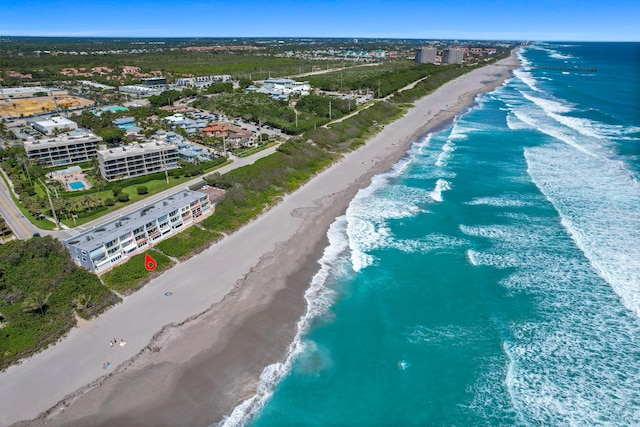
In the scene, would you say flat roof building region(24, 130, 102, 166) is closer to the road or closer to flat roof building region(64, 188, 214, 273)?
the road

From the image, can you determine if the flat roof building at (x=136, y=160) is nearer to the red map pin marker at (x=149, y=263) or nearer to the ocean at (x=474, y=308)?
the red map pin marker at (x=149, y=263)

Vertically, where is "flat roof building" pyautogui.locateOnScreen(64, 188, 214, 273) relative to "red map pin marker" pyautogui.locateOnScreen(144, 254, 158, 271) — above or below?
above

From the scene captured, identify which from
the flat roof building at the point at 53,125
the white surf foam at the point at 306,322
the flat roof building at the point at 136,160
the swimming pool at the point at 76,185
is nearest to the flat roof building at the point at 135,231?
the flat roof building at the point at 136,160

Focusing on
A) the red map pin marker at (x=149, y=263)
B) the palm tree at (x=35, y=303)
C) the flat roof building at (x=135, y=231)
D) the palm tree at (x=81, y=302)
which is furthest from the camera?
the red map pin marker at (x=149, y=263)

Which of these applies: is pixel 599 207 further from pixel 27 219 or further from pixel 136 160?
pixel 27 219

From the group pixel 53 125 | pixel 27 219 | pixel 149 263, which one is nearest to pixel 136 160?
pixel 27 219

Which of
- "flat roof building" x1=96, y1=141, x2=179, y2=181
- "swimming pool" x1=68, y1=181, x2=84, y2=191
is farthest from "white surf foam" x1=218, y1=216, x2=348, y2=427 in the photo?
"swimming pool" x1=68, y1=181, x2=84, y2=191

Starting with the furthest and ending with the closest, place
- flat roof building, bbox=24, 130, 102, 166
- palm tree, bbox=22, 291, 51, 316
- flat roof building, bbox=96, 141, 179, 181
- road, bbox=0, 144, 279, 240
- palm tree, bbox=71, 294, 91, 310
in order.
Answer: flat roof building, bbox=24, 130, 102, 166
flat roof building, bbox=96, 141, 179, 181
road, bbox=0, 144, 279, 240
palm tree, bbox=71, 294, 91, 310
palm tree, bbox=22, 291, 51, 316
